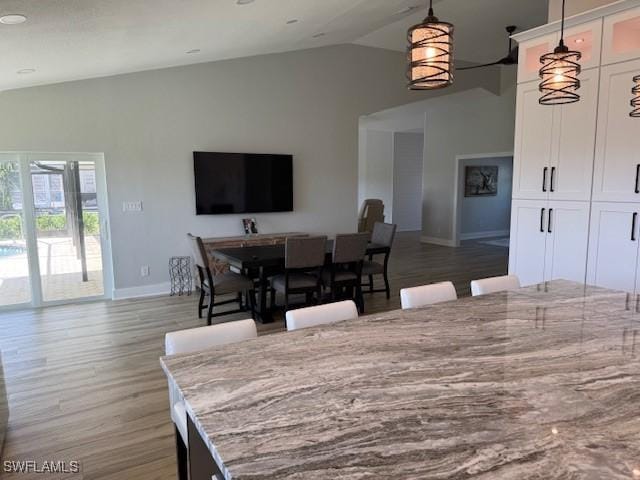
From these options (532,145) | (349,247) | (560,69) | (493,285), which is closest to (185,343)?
(493,285)

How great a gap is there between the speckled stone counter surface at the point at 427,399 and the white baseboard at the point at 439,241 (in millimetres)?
8172

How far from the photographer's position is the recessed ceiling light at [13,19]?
8.38 ft

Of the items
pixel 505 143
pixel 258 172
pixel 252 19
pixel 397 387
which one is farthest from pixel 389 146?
pixel 397 387

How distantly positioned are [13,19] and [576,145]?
4.37m

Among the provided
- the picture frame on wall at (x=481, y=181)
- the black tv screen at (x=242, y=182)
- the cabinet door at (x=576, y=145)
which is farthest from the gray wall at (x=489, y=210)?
the cabinet door at (x=576, y=145)

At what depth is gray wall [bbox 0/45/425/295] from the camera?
17.4 ft

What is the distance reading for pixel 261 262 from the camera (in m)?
4.36

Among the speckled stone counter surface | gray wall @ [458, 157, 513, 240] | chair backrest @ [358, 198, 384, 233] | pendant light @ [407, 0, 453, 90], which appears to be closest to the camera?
the speckled stone counter surface

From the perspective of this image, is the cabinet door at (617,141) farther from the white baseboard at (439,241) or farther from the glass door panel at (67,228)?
the white baseboard at (439,241)

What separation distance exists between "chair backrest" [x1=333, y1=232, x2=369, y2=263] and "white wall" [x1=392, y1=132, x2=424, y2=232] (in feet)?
26.4

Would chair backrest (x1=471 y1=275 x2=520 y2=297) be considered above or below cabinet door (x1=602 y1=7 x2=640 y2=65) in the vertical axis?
below

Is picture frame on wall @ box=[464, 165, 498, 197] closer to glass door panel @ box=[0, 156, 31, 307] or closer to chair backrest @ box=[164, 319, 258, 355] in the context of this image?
glass door panel @ box=[0, 156, 31, 307]

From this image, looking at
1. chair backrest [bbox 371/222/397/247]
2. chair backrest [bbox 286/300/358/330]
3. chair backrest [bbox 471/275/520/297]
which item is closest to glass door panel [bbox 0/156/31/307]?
chair backrest [bbox 371/222/397/247]

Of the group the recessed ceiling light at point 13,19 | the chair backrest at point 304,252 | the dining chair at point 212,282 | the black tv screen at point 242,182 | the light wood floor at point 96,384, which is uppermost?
the recessed ceiling light at point 13,19
